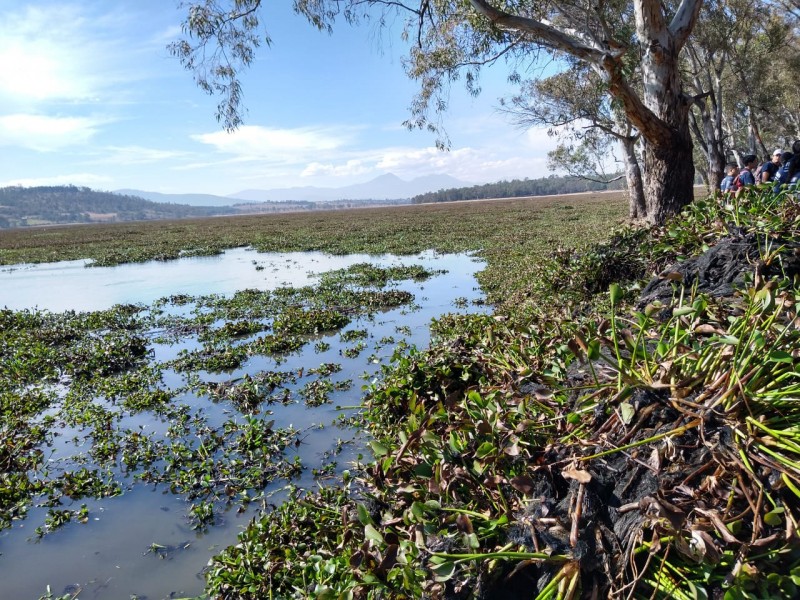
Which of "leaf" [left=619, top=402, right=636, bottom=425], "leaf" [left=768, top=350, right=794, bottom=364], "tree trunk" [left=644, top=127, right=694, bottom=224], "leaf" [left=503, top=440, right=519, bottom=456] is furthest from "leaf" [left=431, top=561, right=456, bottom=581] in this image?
"tree trunk" [left=644, top=127, right=694, bottom=224]

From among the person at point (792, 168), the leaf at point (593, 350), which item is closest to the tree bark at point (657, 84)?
the person at point (792, 168)

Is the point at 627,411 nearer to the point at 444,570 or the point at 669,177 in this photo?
the point at 444,570

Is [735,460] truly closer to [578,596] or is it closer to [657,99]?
[578,596]

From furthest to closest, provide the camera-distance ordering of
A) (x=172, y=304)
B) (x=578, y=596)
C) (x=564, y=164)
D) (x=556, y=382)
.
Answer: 1. (x=564, y=164)
2. (x=172, y=304)
3. (x=556, y=382)
4. (x=578, y=596)

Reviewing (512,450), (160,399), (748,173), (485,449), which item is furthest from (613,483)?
(748,173)

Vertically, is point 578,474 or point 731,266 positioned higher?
point 731,266

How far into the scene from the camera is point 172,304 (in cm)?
1460

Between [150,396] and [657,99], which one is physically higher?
[657,99]

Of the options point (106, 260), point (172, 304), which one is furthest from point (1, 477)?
point (106, 260)

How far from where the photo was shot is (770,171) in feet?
33.1

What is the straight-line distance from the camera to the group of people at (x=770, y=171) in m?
8.80

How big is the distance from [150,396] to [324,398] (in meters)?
2.59

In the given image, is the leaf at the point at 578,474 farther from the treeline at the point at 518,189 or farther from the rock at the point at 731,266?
the treeline at the point at 518,189

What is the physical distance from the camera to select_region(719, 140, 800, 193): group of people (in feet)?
28.9
